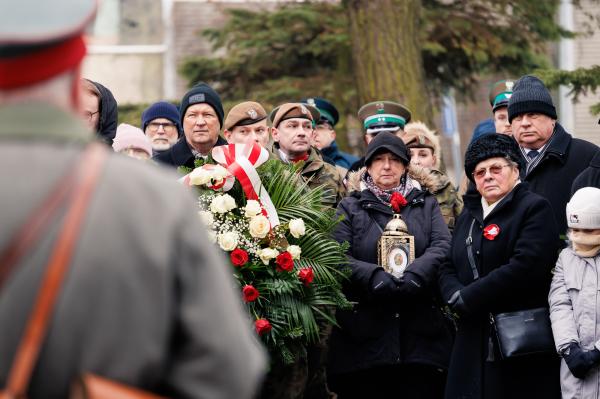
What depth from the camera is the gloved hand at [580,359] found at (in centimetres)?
658

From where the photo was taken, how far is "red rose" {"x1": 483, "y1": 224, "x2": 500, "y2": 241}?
23.6ft

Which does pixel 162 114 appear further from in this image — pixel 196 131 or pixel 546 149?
pixel 546 149

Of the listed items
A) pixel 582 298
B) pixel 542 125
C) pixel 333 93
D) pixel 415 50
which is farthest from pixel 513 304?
pixel 333 93

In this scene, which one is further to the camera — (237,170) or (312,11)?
(312,11)

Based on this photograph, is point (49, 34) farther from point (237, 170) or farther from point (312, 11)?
point (312, 11)

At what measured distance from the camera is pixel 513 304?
711 cm

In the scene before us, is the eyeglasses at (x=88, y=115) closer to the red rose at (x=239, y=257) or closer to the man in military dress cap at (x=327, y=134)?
the red rose at (x=239, y=257)

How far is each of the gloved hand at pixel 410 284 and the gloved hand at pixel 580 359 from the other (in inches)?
47.0

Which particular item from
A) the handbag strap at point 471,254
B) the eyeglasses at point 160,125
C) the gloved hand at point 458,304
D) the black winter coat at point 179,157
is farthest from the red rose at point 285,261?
the eyeglasses at point 160,125

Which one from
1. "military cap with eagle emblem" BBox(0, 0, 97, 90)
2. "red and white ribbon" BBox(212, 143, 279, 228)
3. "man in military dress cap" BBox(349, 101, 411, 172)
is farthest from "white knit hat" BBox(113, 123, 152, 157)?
"military cap with eagle emblem" BBox(0, 0, 97, 90)

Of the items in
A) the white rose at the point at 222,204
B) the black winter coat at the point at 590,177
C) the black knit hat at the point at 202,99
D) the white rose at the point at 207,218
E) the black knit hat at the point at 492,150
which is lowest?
Answer: the white rose at the point at 207,218

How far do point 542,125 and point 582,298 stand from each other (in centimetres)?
159

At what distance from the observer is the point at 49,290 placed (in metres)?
2.50

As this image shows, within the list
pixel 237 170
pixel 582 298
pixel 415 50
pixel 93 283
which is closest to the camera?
pixel 93 283
